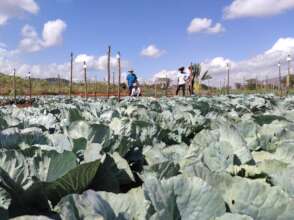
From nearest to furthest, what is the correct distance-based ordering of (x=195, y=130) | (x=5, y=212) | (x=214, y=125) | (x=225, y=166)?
(x=5, y=212), (x=225, y=166), (x=214, y=125), (x=195, y=130)

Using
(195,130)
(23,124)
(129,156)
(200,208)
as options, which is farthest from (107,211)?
(195,130)

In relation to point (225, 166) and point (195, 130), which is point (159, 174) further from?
point (195, 130)

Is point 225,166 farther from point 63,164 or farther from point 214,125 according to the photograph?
point 214,125

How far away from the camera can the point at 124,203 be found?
111 cm

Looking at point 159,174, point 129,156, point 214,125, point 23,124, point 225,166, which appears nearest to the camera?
point 159,174

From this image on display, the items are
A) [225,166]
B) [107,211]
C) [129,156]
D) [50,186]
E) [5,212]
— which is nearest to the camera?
[107,211]

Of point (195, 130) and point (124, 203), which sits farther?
point (195, 130)

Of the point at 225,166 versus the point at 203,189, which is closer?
the point at 203,189

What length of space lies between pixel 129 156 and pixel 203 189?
44.4 inches

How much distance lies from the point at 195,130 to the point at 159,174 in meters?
2.13

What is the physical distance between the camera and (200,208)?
1.08 meters

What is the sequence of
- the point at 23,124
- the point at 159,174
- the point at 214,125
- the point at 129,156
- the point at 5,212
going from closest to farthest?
the point at 5,212 → the point at 159,174 → the point at 129,156 → the point at 23,124 → the point at 214,125

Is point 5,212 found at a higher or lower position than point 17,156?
lower

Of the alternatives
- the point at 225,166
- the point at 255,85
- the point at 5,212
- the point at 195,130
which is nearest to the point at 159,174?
A: the point at 225,166
